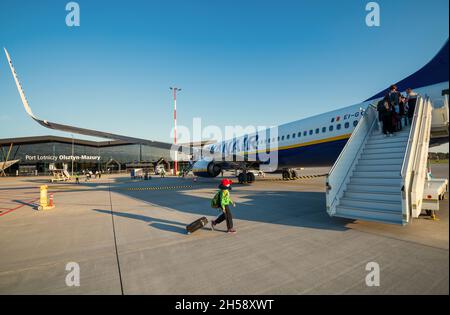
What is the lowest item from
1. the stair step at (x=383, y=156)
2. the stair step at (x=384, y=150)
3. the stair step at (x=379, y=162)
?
the stair step at (x=379, y=162)

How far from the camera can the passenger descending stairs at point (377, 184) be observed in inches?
203

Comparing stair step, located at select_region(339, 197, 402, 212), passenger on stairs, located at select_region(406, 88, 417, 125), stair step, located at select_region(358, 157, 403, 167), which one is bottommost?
stair step, located at select_region(339, 197, 402, 212)

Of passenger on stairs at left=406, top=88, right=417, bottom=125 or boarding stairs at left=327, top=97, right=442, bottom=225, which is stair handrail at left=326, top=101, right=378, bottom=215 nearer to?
boarding stairs at left=327, top=97, right=442, bottom=225

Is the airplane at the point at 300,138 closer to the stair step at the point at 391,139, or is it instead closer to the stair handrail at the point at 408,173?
the stair handrail at the point at 408,173

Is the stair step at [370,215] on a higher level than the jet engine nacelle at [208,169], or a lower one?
lower

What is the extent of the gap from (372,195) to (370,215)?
59cm

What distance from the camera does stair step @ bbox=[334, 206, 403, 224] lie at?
485 cm

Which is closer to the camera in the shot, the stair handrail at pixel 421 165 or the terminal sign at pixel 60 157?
the stair handrail at pixel 421 165

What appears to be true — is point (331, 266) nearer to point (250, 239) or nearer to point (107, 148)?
point (250, 239)

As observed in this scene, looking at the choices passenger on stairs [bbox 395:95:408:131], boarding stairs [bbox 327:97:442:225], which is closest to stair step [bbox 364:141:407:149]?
boarding stairs [bbox 327:97:442:225]

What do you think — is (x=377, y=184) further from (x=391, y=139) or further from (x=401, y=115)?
(x=401, y=115)

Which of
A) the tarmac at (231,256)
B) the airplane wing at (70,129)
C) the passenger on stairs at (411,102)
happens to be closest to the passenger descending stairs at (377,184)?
the tarmac at (231,256)

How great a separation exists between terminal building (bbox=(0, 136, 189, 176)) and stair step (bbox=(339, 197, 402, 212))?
52.7 meters

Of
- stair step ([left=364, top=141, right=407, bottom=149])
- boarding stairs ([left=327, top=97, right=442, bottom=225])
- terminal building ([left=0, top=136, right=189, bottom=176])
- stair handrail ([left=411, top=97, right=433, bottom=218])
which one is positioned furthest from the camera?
terminal building ([left=0, top=136, right=189, bottom=176])
